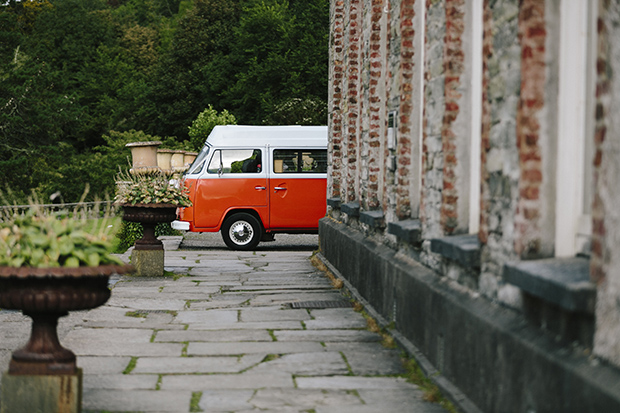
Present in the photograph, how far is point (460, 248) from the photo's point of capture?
16.6ft

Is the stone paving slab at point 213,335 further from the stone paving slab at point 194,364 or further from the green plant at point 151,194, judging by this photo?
the green plant at point 151,194

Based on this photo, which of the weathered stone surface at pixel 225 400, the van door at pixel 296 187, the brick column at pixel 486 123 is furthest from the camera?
the van door at pixel 296 187

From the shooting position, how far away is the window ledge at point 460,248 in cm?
492

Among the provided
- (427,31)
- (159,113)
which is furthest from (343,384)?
(159,113)

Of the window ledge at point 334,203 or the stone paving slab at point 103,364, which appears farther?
the window ledge at point 334,203

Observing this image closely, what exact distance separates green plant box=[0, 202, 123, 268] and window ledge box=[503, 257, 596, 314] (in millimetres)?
2300

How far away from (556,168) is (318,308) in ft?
16.8

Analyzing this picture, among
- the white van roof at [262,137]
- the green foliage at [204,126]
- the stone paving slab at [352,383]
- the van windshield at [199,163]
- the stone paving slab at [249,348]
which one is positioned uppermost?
the green foliage at [204,126]

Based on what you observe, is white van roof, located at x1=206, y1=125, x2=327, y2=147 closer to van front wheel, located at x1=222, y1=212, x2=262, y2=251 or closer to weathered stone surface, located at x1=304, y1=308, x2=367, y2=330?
van front wheel, located at x1=222, y1=212, x2=262, y2=251

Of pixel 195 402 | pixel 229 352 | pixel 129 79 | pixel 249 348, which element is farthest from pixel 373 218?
pixel 129 79

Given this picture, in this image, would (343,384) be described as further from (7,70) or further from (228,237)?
(7,70)

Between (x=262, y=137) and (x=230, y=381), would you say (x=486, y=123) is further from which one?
(x=262, y=137)

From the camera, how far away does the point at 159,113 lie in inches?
1940

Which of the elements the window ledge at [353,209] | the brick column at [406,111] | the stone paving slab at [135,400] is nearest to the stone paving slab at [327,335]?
the brick column at [406,111]
